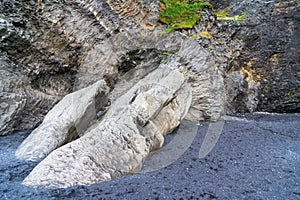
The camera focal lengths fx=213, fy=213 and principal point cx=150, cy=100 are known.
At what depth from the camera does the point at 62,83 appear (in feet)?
11.5

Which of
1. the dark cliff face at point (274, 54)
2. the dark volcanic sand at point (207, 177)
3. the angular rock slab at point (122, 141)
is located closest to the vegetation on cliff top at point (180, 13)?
the angular rock slab at point (122, 141)

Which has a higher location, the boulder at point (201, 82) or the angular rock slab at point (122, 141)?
the angular rock slab at point (122, 141)

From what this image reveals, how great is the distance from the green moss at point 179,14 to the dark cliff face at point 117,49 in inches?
4.7

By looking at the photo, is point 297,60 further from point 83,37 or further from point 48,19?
point 48,19

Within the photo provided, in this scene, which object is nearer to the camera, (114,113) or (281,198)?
(281,198)

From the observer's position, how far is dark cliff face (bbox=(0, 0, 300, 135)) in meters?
2.91

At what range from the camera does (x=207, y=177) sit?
164 centimetres

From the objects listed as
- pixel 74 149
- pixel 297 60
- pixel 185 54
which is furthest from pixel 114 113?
pixel 297 60

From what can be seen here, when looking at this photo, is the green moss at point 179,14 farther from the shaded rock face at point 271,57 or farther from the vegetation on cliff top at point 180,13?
the shaded rock face at point 271,57

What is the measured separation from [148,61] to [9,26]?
6.88 feet

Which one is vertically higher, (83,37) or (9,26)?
(9,26)

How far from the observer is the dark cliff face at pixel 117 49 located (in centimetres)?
291

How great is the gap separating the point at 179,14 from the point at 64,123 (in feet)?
9.09

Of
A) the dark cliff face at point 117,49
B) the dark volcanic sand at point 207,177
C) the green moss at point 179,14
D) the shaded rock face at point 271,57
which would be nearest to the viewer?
the dark volcanic sand at point 207,177
